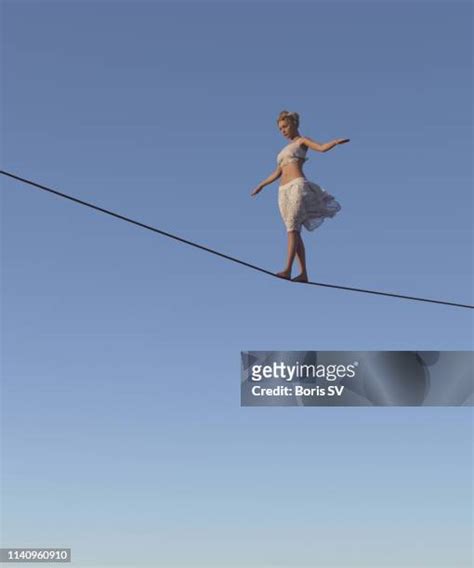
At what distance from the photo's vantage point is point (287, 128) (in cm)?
2084

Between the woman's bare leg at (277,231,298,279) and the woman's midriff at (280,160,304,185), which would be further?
the woman's bare leg at (277,231,298,279)

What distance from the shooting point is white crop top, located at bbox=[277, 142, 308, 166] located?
20750mm

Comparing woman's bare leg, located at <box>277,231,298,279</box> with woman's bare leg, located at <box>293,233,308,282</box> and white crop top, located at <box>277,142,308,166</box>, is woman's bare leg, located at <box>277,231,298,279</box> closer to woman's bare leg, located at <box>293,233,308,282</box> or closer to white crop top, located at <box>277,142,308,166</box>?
woman's bare leg, located at <box>293,233,308,282</box>

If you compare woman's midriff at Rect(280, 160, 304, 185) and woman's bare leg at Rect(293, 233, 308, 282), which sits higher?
woman's midriff at Rect(280, 160, 304, 185)

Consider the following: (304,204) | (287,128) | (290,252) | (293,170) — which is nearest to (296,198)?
(304,204)

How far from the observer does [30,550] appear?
92.8ft

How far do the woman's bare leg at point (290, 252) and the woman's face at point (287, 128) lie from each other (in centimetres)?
181

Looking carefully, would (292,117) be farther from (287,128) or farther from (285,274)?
(285,274)

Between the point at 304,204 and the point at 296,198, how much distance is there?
200 mm

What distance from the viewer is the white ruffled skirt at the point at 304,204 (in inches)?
816

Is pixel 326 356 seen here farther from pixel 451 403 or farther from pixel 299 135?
pixel 299 135

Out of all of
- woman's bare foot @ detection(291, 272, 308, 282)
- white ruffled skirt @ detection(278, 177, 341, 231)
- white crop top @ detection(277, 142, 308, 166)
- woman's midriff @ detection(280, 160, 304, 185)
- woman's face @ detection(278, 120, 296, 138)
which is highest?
woman's face @ detection(278, 120, 296, 138)

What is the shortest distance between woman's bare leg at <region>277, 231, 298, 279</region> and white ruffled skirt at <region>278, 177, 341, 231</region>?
11 cm

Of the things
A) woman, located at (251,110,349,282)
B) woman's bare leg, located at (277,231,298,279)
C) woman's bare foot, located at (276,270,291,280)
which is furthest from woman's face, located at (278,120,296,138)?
woman's bare foot, located at (276,270,291,280)
